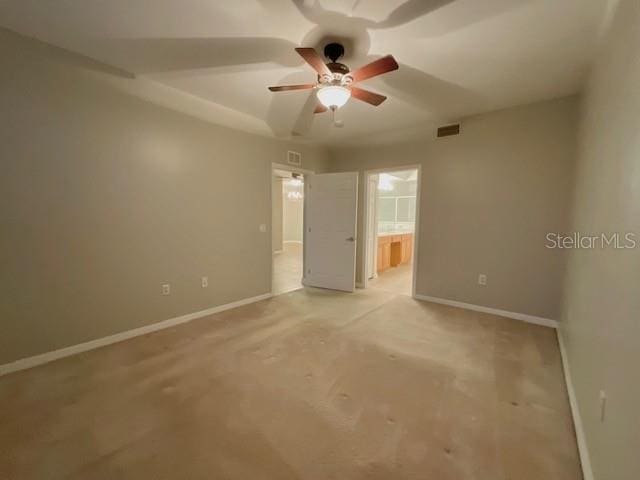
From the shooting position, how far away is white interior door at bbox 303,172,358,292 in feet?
14.3

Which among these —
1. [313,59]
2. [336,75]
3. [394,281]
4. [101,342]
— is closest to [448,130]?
[336,75]

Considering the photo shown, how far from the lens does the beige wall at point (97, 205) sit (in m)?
2.08

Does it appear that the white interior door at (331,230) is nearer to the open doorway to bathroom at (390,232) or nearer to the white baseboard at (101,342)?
the open doorway to bathroom at (390,232)

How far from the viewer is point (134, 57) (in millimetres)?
2230

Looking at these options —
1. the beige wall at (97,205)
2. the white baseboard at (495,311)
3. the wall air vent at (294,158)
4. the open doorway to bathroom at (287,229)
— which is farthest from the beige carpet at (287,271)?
the white baseboard at (495,311)

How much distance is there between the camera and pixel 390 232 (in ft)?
23.1

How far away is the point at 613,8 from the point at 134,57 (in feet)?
10.9

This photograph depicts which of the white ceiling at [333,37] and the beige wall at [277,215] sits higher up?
the white ceiling at [333,37]

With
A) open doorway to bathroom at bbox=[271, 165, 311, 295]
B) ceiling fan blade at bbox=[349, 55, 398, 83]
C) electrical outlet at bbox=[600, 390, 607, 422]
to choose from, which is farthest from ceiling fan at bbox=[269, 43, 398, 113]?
open doorway to bathroom at bbox=[271, 165, 311, 295]

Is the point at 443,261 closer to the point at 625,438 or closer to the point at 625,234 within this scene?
the point at 625,234

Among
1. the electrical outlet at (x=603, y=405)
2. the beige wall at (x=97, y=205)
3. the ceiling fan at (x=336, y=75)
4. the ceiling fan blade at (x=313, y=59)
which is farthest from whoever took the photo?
the beige wall at (x=97, y=205)

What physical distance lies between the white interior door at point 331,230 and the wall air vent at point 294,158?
1.14ft

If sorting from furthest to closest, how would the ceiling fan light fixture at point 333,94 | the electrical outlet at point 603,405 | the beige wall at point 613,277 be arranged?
1. the ceiling fan light fixture at point 333,94
2. the electrical outlet at point 603,405
3. the beige wall at point 613,277

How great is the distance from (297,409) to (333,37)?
258cm
